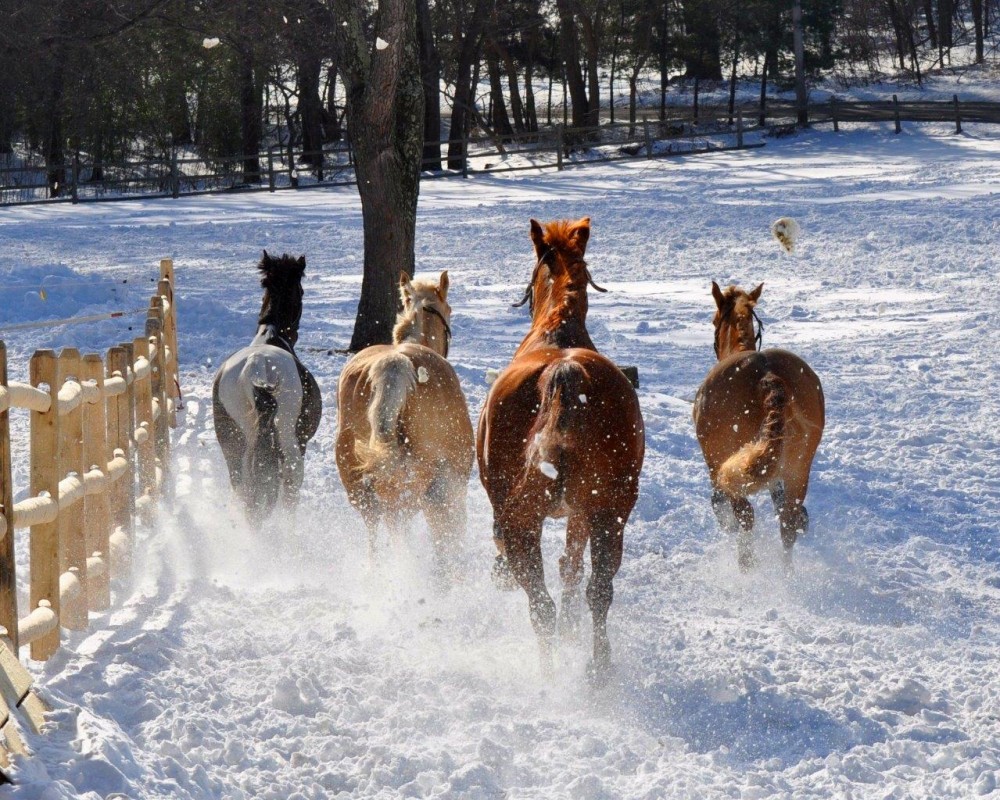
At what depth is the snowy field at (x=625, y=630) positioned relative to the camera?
388 centimetres

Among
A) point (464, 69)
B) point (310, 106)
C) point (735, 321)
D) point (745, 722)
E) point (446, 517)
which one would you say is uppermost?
point (464, 69)

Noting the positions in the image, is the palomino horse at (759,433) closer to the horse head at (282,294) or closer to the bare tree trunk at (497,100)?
the horse head at (282,294)

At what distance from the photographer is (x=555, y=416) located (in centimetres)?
468

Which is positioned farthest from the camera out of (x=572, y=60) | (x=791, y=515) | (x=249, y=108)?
(x=572, y=60)

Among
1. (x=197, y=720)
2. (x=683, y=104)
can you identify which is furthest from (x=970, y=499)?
(x=683, y=104)

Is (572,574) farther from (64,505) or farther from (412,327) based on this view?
(412,327)

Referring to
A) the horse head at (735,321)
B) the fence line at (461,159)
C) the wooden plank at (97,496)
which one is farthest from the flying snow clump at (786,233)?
the fence line at (461,159)

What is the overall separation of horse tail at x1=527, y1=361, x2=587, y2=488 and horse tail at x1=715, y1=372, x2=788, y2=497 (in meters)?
1.28

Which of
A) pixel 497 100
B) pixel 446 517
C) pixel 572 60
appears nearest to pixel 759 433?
pixel 446 517

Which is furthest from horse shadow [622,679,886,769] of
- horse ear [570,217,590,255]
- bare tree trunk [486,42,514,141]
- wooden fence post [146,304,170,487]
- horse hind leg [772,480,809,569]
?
bare tree trunk [486,42,514,141]

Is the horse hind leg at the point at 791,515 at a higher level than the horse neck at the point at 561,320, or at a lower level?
lower

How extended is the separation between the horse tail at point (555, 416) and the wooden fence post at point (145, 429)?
309cm

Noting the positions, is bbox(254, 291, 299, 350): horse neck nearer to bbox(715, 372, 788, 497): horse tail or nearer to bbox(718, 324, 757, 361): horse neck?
bbox(718, 324, 757, 361): horse neck

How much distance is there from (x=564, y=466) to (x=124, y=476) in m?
2.68
